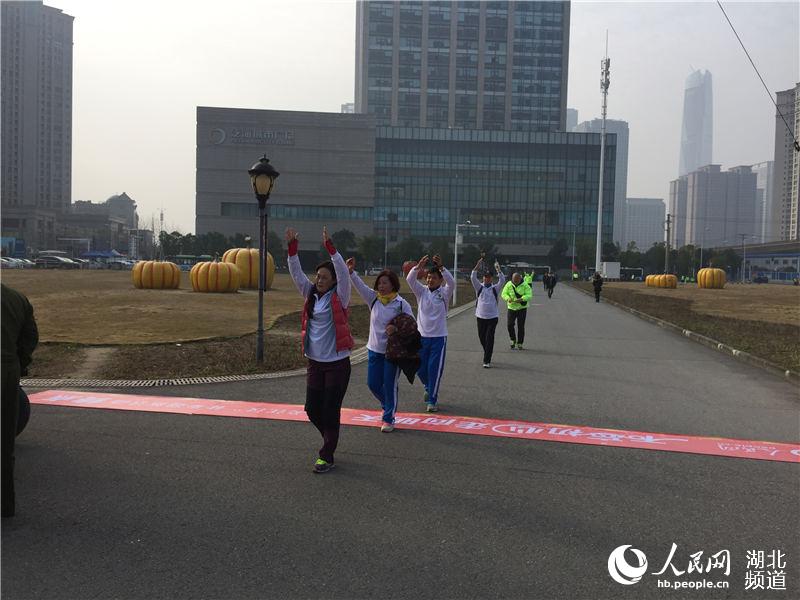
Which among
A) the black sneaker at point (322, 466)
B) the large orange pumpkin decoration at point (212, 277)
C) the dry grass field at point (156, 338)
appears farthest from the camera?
the large orange pumpkin decoration at point (212, 277)

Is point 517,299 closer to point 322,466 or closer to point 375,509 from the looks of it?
point 322,466

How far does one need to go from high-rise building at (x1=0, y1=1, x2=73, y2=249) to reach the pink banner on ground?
4073 inches

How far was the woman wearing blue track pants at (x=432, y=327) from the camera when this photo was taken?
7.86 meters

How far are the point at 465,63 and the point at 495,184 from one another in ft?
87.7

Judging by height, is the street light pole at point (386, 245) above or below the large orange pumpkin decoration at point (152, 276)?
above

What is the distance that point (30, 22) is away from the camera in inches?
3912

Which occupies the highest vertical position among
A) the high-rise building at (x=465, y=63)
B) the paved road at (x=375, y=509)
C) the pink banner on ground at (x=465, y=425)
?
the high-rise building at (x=465, y=63)

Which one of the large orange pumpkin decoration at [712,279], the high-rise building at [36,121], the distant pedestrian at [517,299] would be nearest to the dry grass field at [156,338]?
the distant pedestrian at [517,299]

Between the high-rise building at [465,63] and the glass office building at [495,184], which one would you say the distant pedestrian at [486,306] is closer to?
the glass office building at [495,184]

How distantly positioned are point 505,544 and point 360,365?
7490mm

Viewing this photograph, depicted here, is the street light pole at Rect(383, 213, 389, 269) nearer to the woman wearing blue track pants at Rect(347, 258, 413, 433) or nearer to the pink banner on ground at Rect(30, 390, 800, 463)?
the pink banner on ground at Rect(30, 390, 800, 463)

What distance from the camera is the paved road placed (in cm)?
354

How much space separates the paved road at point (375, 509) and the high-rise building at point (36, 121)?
348 feet

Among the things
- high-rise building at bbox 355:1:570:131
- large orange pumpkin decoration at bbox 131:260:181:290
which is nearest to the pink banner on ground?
large orange pumpkin decoration at bbox 131:260:181:290
